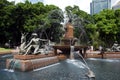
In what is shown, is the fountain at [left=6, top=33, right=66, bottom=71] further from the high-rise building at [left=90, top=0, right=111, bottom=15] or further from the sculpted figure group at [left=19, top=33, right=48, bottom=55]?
the high-rise building at [left=90, top=0, right=111, bottom=15]

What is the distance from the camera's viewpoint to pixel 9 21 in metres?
66.5

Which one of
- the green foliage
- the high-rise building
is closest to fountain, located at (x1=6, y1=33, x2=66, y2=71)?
the green foliage

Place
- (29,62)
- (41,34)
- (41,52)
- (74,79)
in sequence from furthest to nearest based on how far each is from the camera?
(41,34) < (41,52) < (29,62) < (74,79)

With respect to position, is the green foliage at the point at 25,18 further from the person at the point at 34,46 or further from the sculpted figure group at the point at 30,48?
the sculpted figure group at the point at 30,48

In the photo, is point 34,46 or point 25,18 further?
point 25,18

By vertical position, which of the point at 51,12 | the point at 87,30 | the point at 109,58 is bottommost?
the point at 109,58

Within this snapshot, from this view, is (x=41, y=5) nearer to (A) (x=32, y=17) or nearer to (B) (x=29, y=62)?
(A) (x=32, y=17)

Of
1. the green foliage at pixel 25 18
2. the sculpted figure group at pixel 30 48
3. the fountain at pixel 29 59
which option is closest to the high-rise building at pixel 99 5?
the green foliage at pixel 25 18

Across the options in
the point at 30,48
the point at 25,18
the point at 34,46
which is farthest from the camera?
the point at 25,18

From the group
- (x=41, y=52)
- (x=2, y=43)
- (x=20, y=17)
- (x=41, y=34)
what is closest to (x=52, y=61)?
(x=41, y=52)

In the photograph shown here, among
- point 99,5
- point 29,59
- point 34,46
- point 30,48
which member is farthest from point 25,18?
point 99,5

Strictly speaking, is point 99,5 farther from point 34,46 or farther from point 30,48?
point 30,48

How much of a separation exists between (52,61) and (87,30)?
32.2 meters

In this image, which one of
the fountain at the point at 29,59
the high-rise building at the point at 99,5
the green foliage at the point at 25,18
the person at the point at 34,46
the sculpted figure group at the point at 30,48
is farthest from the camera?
the high-rise building at the point at 99,5
